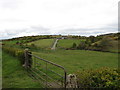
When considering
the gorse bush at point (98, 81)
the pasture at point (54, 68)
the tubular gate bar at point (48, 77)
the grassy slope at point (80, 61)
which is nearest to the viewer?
the gorse bush at point (98, 81)

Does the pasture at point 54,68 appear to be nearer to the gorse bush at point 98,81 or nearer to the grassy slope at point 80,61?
the grassy slope at point 80,61

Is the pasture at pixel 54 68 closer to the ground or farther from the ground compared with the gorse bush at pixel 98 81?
closer to the ground

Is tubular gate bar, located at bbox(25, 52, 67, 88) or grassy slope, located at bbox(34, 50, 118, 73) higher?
tubular gate bar, located at bbox(25, 52, 67, 88)

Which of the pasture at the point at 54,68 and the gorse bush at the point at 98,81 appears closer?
the gorse bush at the point at 98,81

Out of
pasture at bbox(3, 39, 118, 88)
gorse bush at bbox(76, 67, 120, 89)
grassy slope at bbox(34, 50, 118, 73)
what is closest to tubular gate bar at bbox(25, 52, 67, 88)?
pasture at bbox(3, 39, 118, 88)

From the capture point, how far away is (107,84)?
293 centimetres

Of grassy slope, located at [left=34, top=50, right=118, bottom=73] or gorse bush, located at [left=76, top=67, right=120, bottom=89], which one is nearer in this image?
gorse bush, located at [left=76, top=67, right=120, bottom=89]

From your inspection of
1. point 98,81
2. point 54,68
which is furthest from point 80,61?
point 98,81

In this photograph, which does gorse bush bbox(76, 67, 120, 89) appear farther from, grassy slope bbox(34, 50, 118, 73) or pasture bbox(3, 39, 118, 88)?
grassy slope bbox(34, 50, 118, 73)

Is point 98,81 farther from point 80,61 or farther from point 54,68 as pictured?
point 80,61

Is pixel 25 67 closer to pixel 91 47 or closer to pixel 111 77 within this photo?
pixel 111 77

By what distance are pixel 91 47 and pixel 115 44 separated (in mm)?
5227

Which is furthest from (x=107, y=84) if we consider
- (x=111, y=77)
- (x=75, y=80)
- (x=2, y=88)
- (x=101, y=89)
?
(x=2, y=88)

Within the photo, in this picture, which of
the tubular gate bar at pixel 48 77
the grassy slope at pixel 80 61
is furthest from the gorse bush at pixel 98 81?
the grassy slope at pixel 80 61
